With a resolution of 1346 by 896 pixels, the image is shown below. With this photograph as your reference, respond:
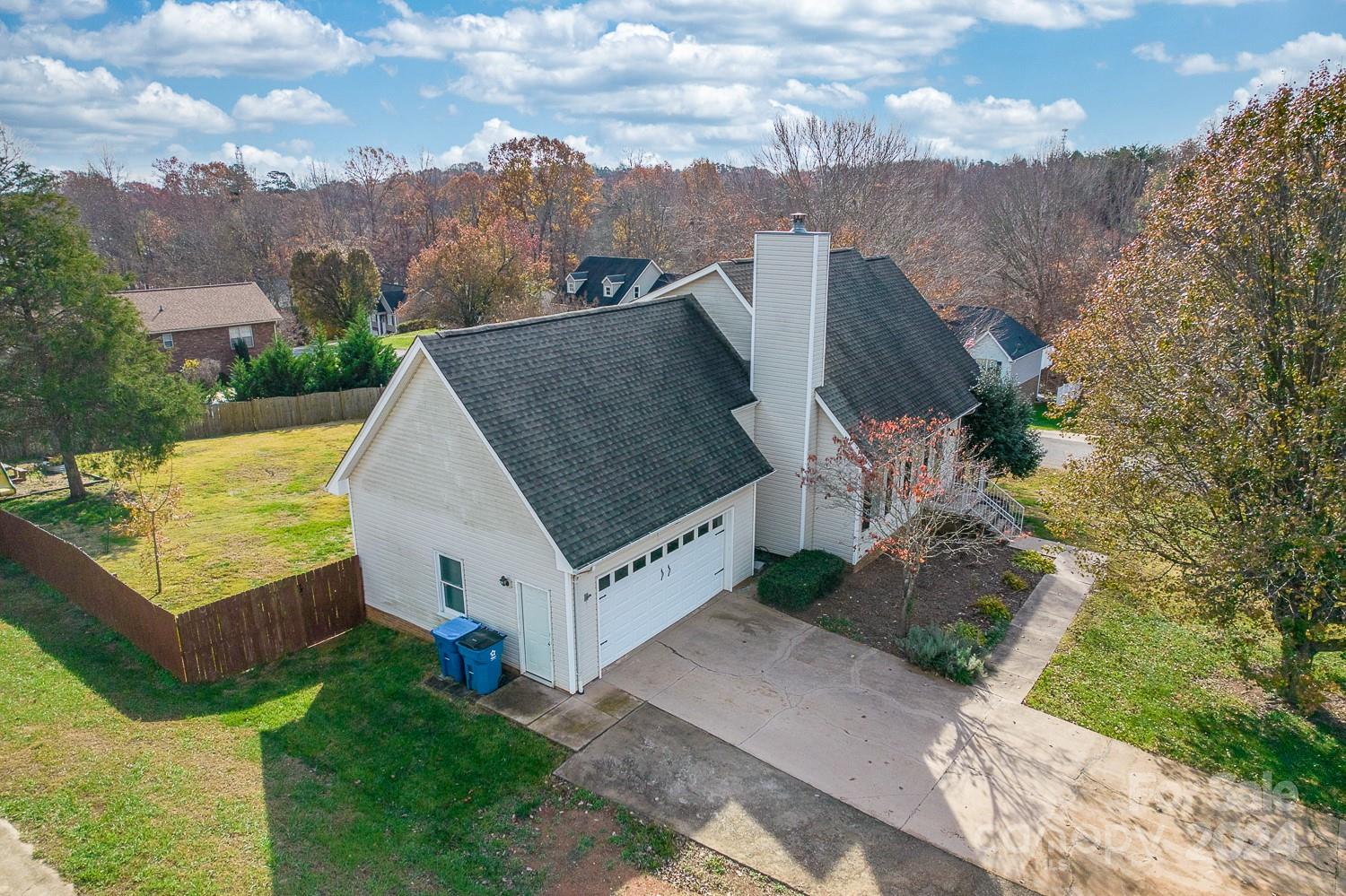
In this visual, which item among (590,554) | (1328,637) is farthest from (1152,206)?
(590,554)

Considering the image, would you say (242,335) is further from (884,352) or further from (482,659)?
(482,659)

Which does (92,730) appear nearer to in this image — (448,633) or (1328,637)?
(448,633)

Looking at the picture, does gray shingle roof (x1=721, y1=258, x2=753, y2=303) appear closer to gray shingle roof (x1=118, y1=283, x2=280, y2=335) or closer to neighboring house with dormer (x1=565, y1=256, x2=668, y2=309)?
gray shingle roof (x1=118, y1=283, x2=280, y2=335)

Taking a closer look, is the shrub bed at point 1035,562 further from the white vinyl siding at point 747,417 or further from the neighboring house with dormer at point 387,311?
the neighboring house with dormer at point 387,311

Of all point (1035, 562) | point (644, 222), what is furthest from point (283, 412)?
point (644, 222)

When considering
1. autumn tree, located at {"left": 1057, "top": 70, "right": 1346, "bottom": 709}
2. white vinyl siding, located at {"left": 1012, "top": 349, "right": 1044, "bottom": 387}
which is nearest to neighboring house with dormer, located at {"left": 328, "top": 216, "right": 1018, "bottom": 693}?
autumn tree, located at {"left": 1057, "top": 70, "right": 1346, "bottom": 709}

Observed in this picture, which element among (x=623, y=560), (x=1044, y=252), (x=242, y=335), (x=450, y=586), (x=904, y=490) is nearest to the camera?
(x=623, y=560)
